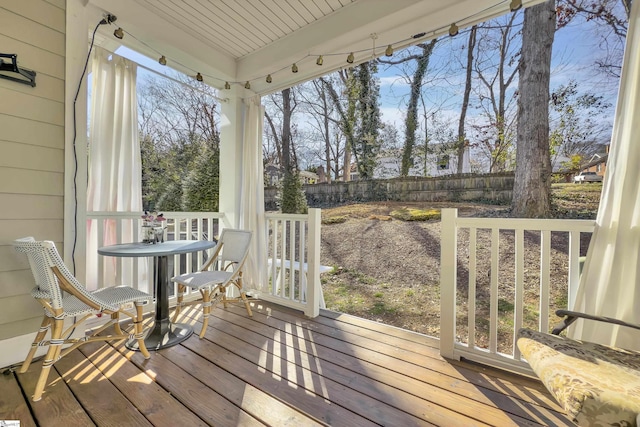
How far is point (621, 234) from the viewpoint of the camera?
1367mm

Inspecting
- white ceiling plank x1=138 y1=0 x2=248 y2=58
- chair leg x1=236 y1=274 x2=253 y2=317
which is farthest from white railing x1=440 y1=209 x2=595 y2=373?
white ceiling plank x1=138 y1=0 x2=248 y2=58

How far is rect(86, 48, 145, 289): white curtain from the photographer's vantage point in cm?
232

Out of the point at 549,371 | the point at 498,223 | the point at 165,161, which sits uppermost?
the point at 165,161

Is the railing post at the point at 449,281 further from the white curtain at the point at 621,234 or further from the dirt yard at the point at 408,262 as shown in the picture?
the dirt yard at the point at 408,262

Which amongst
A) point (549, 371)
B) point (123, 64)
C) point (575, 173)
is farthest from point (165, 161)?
point (575, 173)

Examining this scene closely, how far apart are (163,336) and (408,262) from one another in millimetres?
3419

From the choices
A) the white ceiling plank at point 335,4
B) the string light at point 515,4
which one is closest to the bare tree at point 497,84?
the string light at point 515,4

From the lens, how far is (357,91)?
4809mm

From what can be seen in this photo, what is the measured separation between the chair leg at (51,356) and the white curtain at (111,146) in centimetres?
93

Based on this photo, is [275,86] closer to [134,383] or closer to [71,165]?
[71,165]

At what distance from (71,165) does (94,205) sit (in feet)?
1.56

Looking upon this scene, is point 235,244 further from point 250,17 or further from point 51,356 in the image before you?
point 250,17

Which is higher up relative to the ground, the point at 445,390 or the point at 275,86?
the point at 275,86

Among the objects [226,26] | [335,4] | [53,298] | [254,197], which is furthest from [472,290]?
[226,26]
